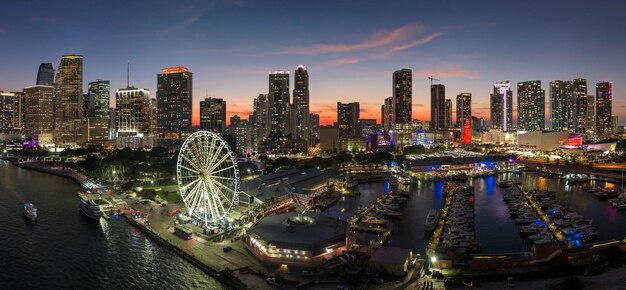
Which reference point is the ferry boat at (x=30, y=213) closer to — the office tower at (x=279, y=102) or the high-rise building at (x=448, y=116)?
the office tower at (x=279, y=102)

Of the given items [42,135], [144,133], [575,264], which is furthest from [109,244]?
[42,135]

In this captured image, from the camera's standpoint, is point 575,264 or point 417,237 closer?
point 575,264

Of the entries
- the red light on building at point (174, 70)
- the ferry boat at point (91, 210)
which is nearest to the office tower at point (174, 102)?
the red light on building at point (174, 70)

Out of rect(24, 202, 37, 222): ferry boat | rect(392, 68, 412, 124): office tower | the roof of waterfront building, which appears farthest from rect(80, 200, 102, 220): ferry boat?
rect(392, 68, 412, 124): office tower

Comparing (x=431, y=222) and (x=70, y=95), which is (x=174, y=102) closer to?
(x=70, y=95)

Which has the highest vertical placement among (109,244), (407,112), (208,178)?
(407,112)

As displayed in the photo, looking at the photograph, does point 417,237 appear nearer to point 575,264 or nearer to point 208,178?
point 575,264

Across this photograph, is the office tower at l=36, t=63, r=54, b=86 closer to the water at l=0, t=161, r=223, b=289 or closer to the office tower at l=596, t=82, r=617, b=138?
the water at l=0, t=161, r=223, b=289

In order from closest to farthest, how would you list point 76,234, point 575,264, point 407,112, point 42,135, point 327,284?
point 327,284
point 575,264
point 76,234
point 42,135
point 407,112
